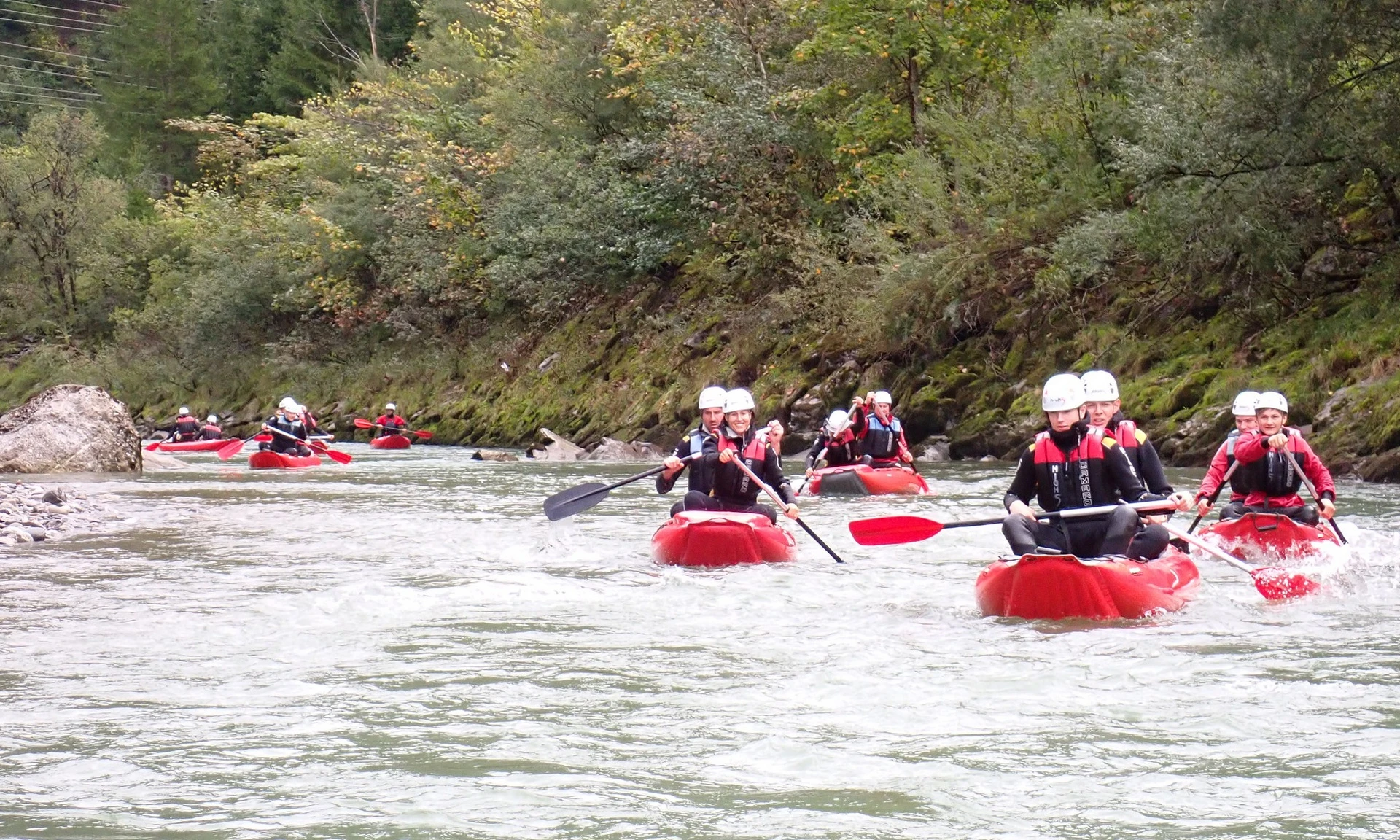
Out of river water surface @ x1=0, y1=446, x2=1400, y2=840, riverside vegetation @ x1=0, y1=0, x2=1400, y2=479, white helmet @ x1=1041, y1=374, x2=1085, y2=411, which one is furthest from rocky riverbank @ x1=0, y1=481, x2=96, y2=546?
riverside vegetation @ x1=0, y1=0, x2=1400, y2=479

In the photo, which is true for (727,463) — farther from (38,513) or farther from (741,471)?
(38,513)

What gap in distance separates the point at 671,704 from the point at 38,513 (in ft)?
32.6

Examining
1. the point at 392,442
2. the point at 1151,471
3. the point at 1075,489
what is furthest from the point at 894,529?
the point at 392,442

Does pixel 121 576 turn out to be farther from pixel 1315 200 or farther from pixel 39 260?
pixel 39 260

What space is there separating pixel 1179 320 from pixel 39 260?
37.5 meters

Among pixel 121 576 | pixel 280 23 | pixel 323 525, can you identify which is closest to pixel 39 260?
pixel 280 23

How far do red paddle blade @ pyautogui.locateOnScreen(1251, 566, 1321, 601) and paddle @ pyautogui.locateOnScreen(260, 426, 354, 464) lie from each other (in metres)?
18.1

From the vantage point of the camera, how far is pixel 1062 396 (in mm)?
8516

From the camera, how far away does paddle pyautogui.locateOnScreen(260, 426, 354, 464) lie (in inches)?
949

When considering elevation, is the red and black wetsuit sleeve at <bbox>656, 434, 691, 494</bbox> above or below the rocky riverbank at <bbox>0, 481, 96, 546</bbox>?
above

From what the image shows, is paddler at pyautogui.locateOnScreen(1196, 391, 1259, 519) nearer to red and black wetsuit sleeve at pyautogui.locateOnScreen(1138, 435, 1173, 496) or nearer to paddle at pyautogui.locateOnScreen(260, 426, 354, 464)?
red and black wetsuit sleeve at pyautogui.locateOnScreen(1138, 435, 1173, 496)

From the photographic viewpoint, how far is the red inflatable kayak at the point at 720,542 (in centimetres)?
1065

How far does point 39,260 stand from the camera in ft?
155

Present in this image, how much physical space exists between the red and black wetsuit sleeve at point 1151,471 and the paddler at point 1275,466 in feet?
6.61
